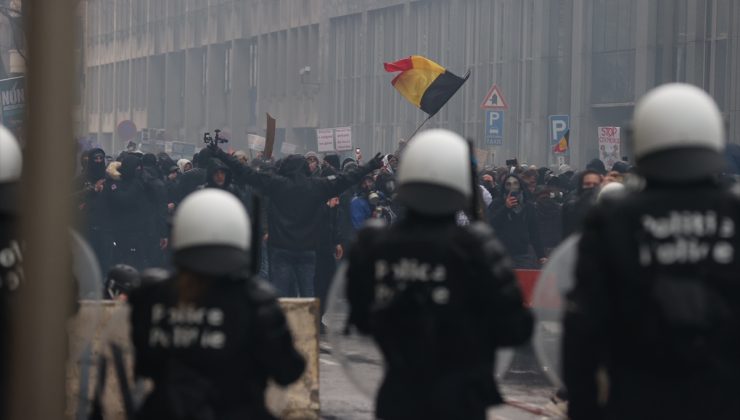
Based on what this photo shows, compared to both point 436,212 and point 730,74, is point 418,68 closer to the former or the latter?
point 436,212

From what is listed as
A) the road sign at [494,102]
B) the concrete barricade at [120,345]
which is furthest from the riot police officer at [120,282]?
the road sign at [494,102]

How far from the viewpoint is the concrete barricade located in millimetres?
5848

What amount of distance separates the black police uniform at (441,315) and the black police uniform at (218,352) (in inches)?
17.7

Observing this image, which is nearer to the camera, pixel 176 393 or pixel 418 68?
pixel 176 393

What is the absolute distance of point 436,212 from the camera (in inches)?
225

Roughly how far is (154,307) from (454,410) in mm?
1037

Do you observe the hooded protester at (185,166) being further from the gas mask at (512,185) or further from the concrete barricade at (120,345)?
the concrete barricade at (120,345)

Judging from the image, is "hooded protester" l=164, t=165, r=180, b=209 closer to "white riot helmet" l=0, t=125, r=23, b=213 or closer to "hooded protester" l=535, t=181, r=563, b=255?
"hooded protester" l=535, t=181, r=563, b=255

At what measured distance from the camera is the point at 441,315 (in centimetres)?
565

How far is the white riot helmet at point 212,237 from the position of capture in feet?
17.5

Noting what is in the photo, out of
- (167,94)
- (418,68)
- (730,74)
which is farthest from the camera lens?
(167,94)

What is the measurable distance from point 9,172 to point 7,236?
1.02 feet

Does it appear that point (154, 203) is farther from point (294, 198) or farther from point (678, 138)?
point (678, 138)

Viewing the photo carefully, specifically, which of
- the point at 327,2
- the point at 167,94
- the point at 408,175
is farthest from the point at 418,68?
the point at 167,94
